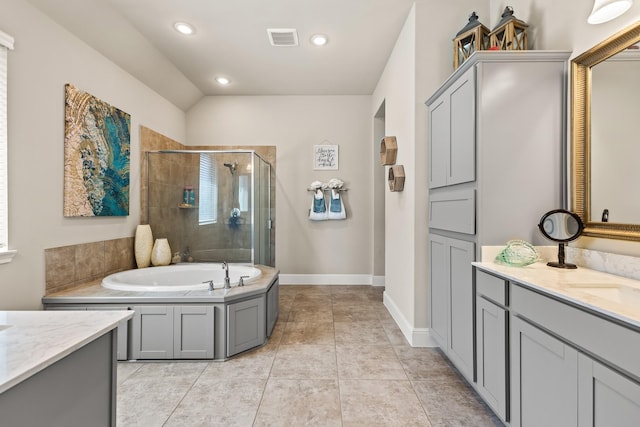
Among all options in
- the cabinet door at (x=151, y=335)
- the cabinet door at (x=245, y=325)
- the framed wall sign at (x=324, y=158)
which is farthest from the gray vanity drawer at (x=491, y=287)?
the framed wall sign at (x=324, y=158)

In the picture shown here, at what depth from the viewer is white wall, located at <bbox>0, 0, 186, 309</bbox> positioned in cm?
205

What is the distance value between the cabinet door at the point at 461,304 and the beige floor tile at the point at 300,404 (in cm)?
80

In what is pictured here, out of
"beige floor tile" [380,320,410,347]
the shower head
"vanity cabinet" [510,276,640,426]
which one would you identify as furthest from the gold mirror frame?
the shower head

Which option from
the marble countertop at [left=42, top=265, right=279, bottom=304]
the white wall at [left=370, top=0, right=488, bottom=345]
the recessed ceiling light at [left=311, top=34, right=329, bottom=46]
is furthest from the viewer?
the recessed ceiling light at [left=311, top=34, right=329, bottom=46]

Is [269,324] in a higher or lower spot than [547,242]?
lower

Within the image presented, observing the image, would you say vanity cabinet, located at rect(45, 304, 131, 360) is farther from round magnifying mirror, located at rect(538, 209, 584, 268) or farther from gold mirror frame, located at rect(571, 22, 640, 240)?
gold mirror frame, located at rect(571, 22, 640, 240)

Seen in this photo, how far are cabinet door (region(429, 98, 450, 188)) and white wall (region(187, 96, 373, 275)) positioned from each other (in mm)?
2244

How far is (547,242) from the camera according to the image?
1.79 meters

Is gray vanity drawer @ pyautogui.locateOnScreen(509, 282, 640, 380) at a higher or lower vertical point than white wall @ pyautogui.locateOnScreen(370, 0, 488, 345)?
lower

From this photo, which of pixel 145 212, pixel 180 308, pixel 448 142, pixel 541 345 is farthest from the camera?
pixel 145 212

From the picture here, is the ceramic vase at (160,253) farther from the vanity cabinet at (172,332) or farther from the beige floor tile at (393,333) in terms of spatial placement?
the beige floor tile at (393,333)

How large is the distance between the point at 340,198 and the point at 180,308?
2.81 metres

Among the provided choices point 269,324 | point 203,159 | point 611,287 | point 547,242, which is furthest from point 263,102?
point 611,287

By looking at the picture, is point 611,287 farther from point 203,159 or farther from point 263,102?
point 263,102
